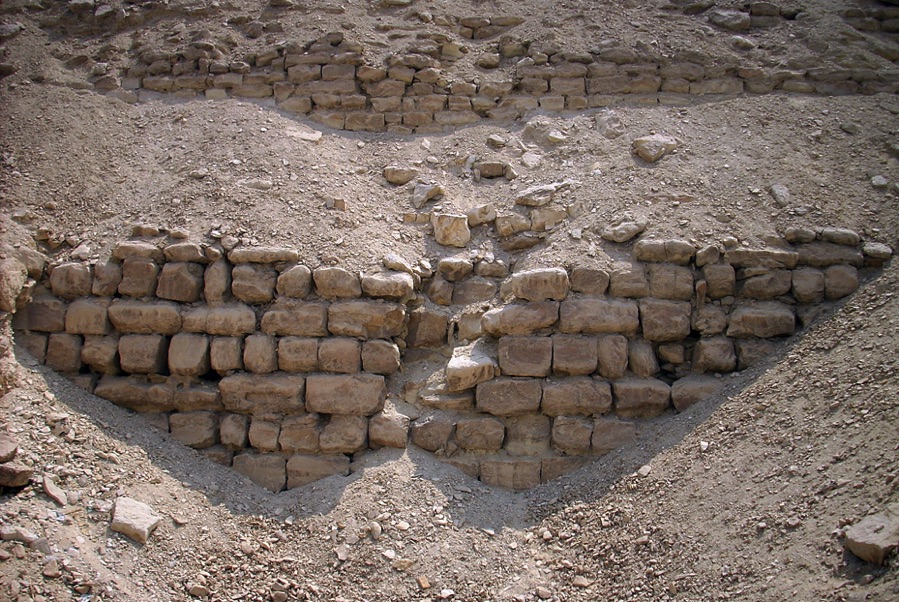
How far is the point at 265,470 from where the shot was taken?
6363 millimetres

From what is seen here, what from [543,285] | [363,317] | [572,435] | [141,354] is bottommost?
[572,435]

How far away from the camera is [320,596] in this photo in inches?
212

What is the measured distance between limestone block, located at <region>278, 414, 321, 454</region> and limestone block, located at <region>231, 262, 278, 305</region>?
44.0 inches

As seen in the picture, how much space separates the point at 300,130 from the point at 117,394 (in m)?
3.33

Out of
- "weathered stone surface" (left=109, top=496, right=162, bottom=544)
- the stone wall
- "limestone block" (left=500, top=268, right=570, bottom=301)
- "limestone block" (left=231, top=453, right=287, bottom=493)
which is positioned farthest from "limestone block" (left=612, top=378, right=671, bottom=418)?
"weathered stone surface" (left=109, top=496, right=162, bottom=544)

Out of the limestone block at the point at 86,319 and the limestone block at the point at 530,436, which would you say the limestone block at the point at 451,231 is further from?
the limestone block at the point at 86,319

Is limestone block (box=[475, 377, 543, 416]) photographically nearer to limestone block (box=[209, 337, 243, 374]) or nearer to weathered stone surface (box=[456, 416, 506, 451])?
weathered stone surface (box=[456, 416, 506, 451])

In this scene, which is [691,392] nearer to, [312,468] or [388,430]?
[388,430]

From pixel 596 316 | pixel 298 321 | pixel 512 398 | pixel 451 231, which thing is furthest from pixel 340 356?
pixel 596 316

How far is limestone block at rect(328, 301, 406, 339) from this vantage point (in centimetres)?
641

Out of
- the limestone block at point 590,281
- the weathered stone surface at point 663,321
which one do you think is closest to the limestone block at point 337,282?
the limestone block at point 590,281

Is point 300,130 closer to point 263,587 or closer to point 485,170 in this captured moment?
point 485,170

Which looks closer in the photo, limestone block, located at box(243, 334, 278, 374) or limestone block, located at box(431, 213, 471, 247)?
limestone block, located at box(243, 334, 278, 374)

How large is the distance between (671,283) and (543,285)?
45.1 inches
